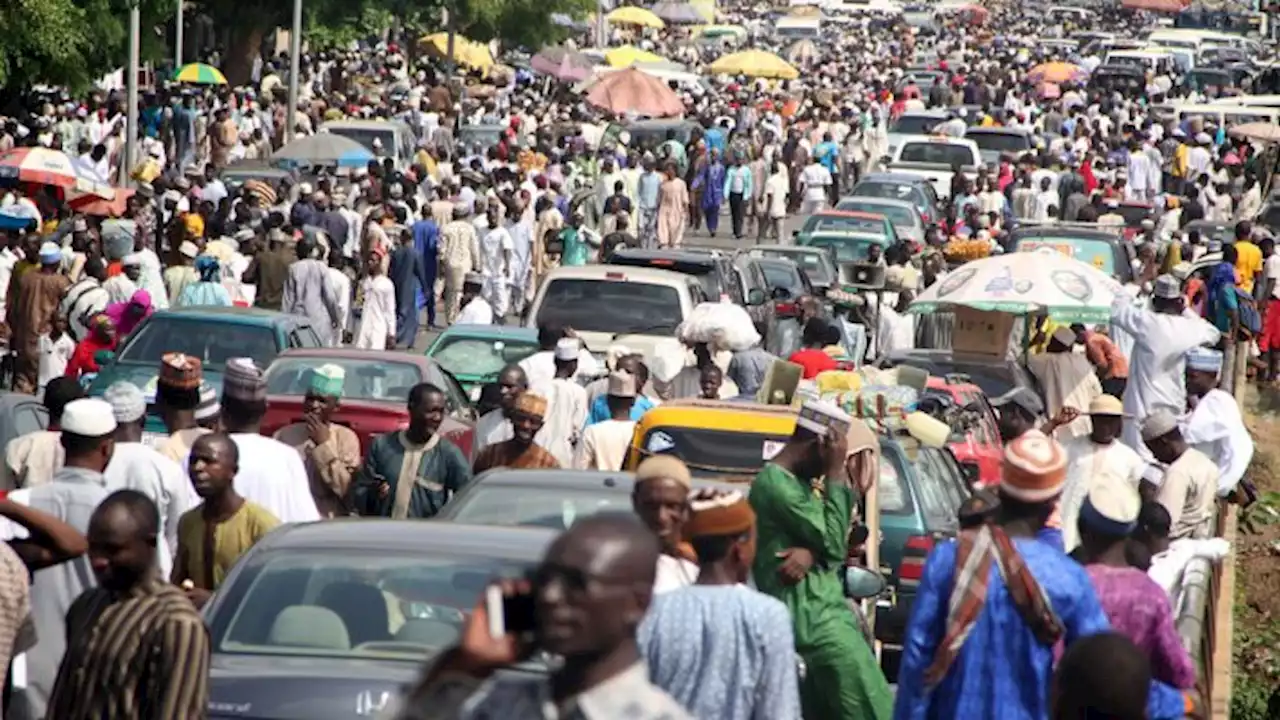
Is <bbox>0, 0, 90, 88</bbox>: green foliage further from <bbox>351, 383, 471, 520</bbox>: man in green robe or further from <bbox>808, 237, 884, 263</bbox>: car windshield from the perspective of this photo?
<bbox>351, 383, 471, 520</bbox>: man in green robe

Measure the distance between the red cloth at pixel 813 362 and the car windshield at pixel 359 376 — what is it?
2125mm

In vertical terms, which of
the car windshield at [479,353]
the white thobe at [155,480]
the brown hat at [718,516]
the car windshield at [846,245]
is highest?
the brown hat at [718,516]

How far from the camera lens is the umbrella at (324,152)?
106ft

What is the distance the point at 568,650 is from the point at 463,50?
54308mm

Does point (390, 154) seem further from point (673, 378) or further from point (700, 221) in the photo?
point (673, 378)

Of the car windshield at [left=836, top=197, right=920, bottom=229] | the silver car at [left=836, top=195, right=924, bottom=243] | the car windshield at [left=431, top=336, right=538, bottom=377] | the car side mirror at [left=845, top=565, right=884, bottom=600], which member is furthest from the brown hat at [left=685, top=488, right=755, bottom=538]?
the car windshield at [left=836, top=197, right=920, bottom=229]

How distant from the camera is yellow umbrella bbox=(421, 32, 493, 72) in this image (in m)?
57.2

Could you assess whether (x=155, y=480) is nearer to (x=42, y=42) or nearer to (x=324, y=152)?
(x=42, y=42)

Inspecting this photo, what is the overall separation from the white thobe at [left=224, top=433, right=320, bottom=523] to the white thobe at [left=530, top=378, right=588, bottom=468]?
176 inches

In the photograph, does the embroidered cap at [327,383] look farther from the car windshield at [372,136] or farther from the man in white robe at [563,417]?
the car windshield at [372,136]

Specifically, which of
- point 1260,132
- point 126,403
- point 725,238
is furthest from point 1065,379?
point 725,238

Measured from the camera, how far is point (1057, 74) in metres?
62.0

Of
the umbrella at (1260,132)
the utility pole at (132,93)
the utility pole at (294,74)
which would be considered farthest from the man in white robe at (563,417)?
the utility pole at (294,74)

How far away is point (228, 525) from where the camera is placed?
948 cm
